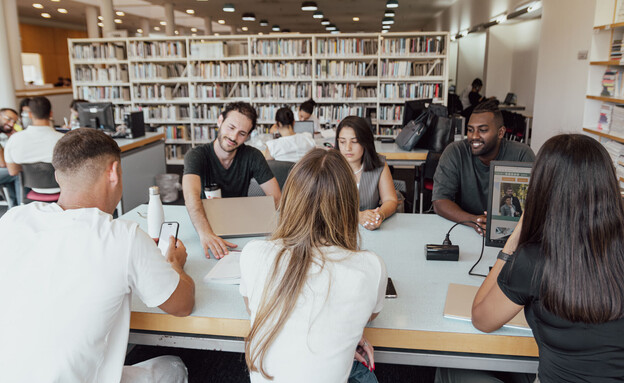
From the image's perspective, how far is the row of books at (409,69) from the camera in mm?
6930

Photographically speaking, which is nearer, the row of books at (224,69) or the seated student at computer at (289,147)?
the seated student at computer at (289,147)

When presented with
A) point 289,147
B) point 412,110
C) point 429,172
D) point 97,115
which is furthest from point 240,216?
point 97,115

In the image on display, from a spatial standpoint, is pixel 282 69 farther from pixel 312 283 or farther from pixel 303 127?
pixel 312 283

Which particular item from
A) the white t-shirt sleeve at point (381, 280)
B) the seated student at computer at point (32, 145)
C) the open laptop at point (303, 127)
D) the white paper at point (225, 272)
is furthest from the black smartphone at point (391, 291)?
the open laptop at point (303, 127)

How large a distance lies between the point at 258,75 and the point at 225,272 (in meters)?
6.18

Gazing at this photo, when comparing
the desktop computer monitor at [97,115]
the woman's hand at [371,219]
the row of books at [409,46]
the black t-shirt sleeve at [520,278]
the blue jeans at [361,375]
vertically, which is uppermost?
→ the row of books at [409,46]

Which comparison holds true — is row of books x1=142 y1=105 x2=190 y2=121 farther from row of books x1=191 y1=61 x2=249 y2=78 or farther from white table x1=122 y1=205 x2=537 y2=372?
white table x1=122 y1=205 x2=537 y2=372

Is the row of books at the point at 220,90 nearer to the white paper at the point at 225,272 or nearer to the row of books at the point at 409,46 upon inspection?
the row of books at the point at 409,46

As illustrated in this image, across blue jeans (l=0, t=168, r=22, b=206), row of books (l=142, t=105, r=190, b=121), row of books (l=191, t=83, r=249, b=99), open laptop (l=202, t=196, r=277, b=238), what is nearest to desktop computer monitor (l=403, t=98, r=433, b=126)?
open laptop (l=202, t=196, r=277, b=238)

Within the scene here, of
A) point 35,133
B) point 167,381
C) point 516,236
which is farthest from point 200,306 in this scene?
point 35,133

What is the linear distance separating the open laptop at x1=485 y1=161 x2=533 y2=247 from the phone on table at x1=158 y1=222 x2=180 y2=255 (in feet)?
3.72

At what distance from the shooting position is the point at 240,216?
2012 mm

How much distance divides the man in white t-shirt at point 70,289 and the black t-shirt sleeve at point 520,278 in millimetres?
870

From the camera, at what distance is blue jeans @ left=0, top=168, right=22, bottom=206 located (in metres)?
4.23
